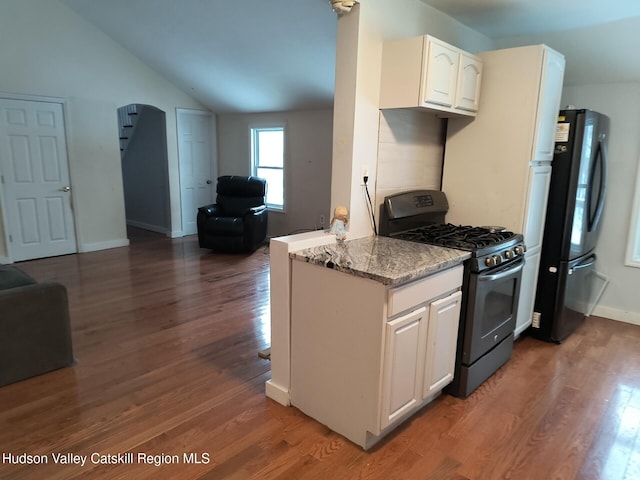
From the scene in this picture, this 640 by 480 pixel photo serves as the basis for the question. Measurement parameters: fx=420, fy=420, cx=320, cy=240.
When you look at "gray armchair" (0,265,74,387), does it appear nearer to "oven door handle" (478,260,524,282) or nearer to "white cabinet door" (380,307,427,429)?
"white cabinet door" (380,307,427,429)

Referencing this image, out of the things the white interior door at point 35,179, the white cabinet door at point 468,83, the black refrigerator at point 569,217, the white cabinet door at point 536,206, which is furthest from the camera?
the white interior door at point 35,179

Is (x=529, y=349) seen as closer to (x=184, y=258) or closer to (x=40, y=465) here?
(x=40, y=465)

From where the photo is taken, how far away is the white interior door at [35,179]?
16.5 feet

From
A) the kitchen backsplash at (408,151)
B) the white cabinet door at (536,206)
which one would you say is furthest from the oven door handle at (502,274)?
the kitchen backsplash at (408,151)

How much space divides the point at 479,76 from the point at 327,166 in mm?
3165

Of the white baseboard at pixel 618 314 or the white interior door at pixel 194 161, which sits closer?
the white baseboard at pixel 618 314

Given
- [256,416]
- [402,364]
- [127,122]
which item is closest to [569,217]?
[402,364]

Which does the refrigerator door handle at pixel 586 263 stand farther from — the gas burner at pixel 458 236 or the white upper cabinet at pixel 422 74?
the white upper cabinet at pixel 422 74

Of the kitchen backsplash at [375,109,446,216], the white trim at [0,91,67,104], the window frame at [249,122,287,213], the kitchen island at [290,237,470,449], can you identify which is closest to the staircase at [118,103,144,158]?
the white trim at [0,91,67,104]

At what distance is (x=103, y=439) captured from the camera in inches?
82.3

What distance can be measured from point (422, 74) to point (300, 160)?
13.0 feet

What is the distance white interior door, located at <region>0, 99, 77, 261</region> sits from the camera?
5.03 metres

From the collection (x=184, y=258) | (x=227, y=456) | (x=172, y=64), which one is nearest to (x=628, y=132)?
(x=227, y=456)

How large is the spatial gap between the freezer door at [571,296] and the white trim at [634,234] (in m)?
0.32
